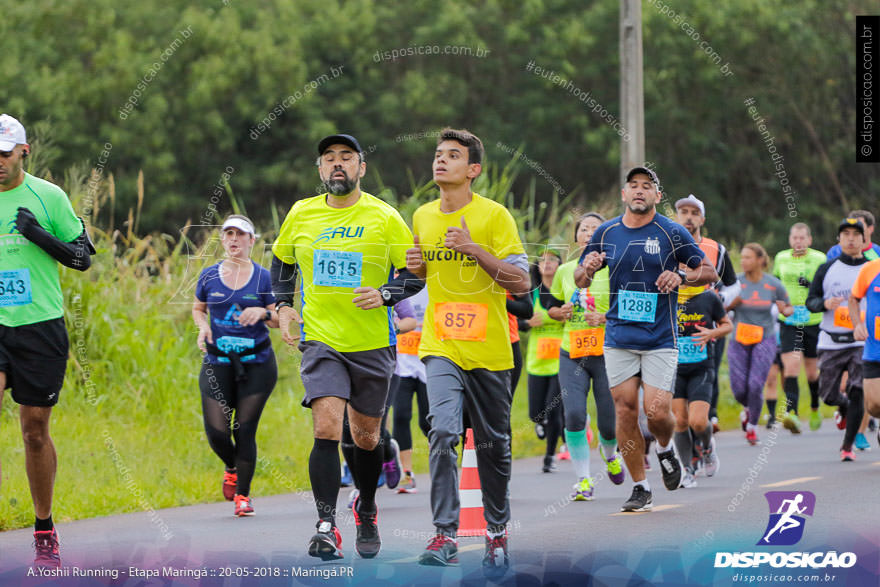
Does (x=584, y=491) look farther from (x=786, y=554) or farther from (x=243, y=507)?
(x=786, y=554)

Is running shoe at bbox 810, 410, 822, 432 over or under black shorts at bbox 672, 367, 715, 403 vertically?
under

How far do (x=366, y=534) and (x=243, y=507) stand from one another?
90.4 inches

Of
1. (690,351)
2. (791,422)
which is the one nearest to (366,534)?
(690,351)

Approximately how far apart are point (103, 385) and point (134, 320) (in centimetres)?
84

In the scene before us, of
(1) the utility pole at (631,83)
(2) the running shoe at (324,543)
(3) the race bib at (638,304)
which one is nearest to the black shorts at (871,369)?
(3) the race bib at (638,304)

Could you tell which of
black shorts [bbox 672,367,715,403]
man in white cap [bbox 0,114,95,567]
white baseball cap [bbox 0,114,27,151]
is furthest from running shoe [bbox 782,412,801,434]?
white baseball cap [bbox 0,114,27,151]

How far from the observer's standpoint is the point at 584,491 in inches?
400

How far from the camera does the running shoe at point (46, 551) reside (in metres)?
7.05

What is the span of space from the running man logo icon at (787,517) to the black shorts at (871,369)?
112 centimetres

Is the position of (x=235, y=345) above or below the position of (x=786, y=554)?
above

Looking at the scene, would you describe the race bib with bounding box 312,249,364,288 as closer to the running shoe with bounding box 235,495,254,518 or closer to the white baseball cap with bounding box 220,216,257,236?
the white baseball cap with bounding box 220,216,257,236

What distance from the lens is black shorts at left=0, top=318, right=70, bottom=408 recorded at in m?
7.16

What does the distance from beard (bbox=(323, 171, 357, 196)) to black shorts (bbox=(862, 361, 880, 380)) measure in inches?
189

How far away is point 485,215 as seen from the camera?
7180mm
